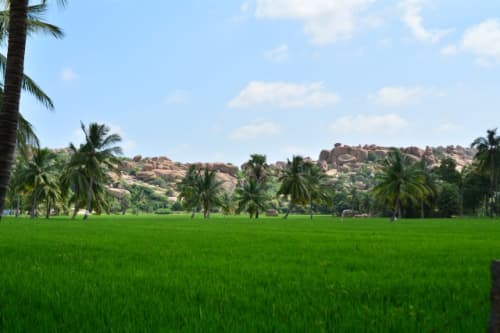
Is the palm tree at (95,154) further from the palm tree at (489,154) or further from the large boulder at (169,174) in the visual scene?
the large boulder at (169,174)

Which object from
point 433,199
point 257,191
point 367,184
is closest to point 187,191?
point 257,191

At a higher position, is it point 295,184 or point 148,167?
point 148,167

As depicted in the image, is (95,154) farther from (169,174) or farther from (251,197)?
(169,174)

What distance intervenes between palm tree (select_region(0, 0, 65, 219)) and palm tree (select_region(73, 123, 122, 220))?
38.6 meters

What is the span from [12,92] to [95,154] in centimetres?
4056

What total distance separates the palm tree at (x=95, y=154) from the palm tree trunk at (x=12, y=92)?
38.6 metres

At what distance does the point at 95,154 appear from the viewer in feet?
153

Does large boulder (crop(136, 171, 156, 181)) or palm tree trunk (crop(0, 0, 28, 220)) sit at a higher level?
large boulder (crop(136, 171, 156, 181))

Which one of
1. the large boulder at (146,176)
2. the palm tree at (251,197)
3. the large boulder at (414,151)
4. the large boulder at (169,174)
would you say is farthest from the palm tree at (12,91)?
the large boulder at (414,151)

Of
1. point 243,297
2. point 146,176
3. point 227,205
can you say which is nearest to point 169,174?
point 146,176

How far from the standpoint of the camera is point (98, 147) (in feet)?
155

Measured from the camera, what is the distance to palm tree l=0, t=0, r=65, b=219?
25.3 ft

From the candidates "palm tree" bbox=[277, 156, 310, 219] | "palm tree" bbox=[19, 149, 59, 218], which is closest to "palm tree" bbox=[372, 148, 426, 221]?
"palm tree" bbox=[277, 156, 310, 219]

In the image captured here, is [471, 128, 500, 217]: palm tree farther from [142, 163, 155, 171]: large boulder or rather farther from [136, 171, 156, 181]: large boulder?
[142, 163, 155, 171]: large boulder
